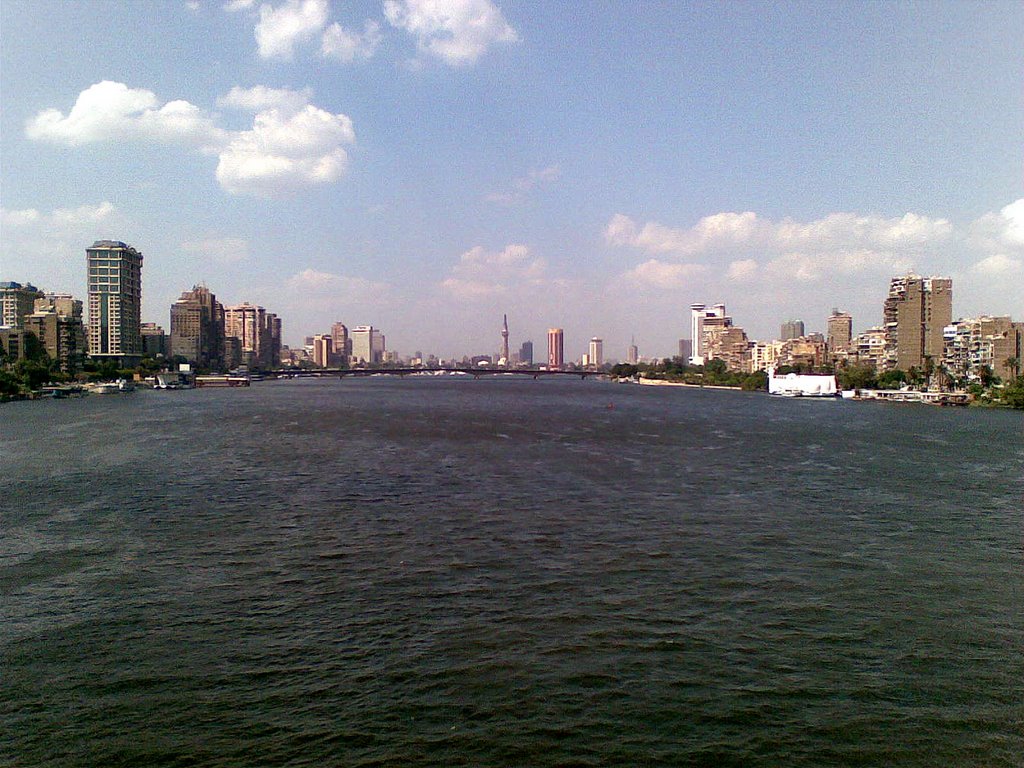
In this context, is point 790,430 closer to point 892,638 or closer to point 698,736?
point 892,638

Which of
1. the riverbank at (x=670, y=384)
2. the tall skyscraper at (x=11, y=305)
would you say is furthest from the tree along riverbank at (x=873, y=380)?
the tall skyscraper at (x=11, y=305)

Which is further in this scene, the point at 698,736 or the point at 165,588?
the point at 165,588

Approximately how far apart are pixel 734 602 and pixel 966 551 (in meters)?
5.86

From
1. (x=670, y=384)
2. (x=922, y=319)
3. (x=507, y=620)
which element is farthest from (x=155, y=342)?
(x=507, y=620)

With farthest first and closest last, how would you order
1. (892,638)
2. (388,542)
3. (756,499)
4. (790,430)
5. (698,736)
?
(790,430)
(756,499)
(388,542)
(892,638)
(698,736)

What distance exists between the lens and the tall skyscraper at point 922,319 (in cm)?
8725

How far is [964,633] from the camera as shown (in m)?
8.55

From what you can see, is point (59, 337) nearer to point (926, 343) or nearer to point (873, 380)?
point (873, 380)

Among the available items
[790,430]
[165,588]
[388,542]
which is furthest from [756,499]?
[790,430]

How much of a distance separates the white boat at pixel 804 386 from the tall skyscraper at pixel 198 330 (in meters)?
89.3

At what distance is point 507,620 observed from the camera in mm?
8719

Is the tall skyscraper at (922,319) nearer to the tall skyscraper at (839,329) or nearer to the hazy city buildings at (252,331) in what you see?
the tall skyscraper at (839,329)

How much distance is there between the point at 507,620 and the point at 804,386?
2992 inches

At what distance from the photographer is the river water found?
20.4 ft
